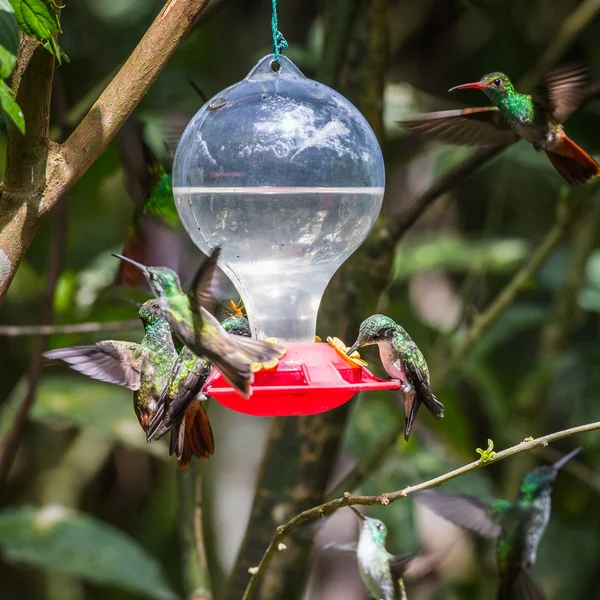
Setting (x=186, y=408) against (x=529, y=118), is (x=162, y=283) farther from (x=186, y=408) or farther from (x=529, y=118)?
(x=529, y=118)

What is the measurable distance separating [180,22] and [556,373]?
3.29 m

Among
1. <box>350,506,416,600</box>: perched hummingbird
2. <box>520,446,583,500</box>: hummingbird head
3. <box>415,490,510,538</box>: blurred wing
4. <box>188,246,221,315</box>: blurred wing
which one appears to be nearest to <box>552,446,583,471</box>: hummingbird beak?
<box>520,446,583,500</box>: hummingbird head

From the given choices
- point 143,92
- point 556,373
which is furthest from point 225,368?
point 556,373

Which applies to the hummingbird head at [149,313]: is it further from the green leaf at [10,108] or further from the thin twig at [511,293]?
the thin twig at [511,293]

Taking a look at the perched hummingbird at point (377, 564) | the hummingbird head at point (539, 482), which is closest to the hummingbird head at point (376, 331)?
the perched hummingbird at point (377, 564)

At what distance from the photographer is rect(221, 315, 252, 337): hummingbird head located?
7.38 ft

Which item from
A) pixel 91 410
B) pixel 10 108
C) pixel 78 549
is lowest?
pixel 78 549

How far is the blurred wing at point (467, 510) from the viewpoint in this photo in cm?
326

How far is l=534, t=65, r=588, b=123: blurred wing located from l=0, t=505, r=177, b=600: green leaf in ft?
8.02

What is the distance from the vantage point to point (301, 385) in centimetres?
197

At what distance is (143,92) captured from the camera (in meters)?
1.89

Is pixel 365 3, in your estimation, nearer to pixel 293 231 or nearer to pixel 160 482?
pixel 293 231

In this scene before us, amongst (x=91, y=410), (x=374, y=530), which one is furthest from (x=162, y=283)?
(x=91, y=410)

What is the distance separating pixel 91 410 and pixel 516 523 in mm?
1979
